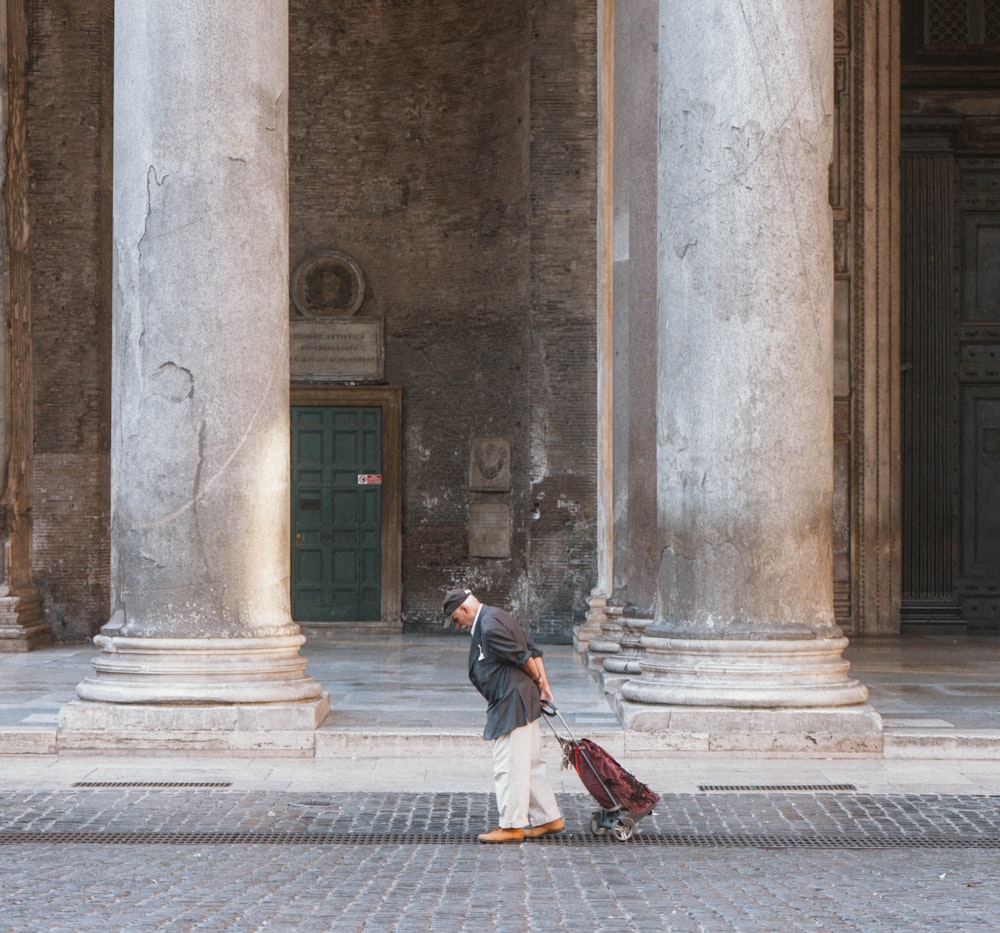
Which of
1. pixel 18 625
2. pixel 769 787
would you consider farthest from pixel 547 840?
pixel 18 625

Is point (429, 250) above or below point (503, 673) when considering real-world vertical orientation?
above

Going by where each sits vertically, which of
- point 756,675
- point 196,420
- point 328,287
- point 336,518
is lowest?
point 756,675

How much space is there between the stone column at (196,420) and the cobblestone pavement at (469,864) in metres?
1.20

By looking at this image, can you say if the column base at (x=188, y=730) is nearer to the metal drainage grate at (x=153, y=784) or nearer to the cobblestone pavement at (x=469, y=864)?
the metal drainage grate at (x=153, y=784)

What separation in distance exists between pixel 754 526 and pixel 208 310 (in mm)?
3668

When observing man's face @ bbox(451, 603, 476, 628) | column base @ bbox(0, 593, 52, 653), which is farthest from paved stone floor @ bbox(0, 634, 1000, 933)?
column base @ bbox(0, 593, 52, 653)

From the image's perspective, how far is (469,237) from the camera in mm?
20141

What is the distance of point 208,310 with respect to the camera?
1081 cm

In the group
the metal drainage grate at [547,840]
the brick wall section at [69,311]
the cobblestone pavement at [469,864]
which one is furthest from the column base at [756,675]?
the brick wall section at [69,311]

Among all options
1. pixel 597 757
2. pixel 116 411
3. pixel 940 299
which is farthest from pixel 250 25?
pixel 940 299

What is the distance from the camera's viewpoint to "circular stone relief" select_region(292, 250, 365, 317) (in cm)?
2041

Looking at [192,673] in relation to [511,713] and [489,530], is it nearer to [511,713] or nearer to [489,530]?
[511,713]

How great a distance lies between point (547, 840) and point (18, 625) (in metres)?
10.3

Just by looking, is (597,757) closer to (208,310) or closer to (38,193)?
(208,310)
